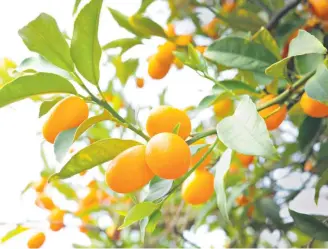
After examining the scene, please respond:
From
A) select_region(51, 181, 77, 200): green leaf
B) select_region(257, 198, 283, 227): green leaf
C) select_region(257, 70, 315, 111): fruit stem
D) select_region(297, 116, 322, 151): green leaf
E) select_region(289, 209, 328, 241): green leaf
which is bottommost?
select_region(257, 198, 283, 227): green leaf

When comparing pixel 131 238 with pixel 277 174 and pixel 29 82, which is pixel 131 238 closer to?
pixel 277 174

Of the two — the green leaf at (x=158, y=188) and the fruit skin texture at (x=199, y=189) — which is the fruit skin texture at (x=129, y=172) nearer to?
the green leaf at (x=158, y=188)

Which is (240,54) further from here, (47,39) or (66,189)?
(66,189)

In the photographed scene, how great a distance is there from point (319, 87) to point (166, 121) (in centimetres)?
19

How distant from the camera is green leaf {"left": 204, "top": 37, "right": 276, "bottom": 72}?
668mm

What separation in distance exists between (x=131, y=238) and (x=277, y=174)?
60 centimetres

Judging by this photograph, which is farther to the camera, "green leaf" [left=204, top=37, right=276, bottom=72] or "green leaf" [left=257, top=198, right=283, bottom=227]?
"green leaf" [left=257, top=198, right=283, bottom=227]

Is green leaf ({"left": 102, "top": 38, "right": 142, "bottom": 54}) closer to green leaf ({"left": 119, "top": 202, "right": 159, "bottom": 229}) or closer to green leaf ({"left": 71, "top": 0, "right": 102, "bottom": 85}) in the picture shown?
green leaf ({"left": 71, "top": 0, "right": 102, "bottom": 85})

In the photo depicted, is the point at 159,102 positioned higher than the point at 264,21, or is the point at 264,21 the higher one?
the point at 264,21

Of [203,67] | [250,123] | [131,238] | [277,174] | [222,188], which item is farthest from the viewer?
[131,238]

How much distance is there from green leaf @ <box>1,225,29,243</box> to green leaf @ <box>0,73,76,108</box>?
1.91 feet

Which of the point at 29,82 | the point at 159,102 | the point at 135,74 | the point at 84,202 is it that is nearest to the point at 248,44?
the point at 29,82

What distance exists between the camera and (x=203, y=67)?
646 millimetres

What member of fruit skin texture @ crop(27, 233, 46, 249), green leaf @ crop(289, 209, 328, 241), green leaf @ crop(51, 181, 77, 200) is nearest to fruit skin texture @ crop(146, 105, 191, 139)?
green leaf @ crop(289, 209, 328, 241)
